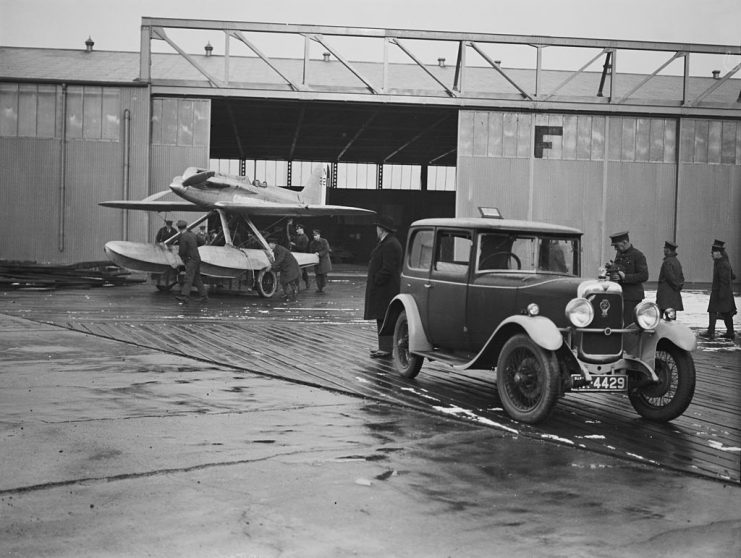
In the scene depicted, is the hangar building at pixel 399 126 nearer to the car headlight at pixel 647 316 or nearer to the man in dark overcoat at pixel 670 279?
the man in dark overcoat at pixel 670 279

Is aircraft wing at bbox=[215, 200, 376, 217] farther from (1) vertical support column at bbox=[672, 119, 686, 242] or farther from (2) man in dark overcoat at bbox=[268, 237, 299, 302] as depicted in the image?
(1) vertical support column at bbox=[672, 119, 686, 242]

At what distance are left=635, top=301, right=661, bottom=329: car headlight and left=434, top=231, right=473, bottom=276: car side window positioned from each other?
1.79 metres

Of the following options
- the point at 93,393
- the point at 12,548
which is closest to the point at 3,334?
the point at 93,393

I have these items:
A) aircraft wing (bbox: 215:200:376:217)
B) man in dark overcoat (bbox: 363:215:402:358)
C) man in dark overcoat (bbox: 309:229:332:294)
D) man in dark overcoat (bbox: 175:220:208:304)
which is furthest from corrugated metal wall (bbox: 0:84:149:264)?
man in dark overcoat (bbox: 363:215:402:358)

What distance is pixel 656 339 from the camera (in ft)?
26.4

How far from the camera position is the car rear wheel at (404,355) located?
9.91 metres

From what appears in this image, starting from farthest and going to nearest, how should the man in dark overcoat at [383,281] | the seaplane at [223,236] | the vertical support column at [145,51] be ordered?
the vertical support column at [145,51] → the seaplane at [223,236] → the man in dark overcoat at [383,281]

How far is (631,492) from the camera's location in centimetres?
554

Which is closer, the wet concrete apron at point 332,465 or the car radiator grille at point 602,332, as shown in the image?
the wet concrete apron at point 332,465

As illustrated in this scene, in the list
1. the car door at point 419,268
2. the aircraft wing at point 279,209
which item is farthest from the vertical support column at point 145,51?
the car door at point 419,268

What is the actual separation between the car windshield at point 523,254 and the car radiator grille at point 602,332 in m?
1.10

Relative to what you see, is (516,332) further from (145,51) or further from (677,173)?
(677,173)

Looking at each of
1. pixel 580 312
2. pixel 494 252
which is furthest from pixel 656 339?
pixel 494 252

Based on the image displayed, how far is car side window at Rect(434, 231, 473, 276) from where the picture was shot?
9070 millimetres
